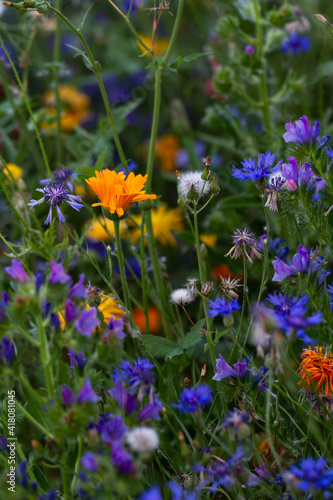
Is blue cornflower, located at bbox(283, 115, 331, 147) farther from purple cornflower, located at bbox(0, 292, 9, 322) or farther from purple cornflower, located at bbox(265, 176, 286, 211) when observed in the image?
→ purple cornflower, located at bbox(0, 292, 9, 322)

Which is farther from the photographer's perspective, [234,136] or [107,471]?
[234,136]

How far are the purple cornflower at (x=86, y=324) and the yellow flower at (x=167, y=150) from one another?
1130 mm

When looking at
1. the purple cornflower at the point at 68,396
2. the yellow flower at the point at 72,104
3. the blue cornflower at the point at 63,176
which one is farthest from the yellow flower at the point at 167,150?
the purple cornflower at the point at 68,396

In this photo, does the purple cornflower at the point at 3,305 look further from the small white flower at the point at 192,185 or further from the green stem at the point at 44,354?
the small white flower at the point at 192,185

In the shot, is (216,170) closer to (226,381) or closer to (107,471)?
(226,381)

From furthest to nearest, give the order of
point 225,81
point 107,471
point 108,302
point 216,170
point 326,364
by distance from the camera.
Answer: point 216,170
point 225,81
point 108,302
point 326,364
point 107,471

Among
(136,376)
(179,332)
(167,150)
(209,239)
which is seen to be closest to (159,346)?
(179,332)

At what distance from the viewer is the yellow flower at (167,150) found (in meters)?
1.58

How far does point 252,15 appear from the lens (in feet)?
3.46

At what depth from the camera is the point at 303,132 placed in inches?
24.6

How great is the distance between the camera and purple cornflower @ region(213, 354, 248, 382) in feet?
1.88

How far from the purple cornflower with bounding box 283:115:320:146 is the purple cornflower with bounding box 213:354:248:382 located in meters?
0.27

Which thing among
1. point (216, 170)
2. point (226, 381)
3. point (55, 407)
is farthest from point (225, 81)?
point (55, 407)

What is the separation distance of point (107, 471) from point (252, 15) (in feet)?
3.05
